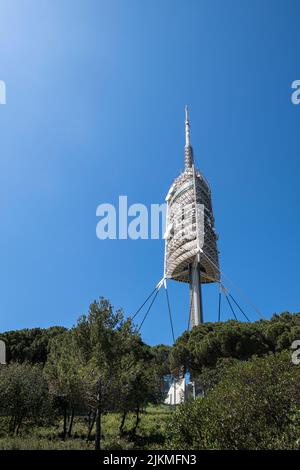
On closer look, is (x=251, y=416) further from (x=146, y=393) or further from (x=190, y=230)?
(x=190, y=230)

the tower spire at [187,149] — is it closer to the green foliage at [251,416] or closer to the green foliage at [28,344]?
the green foliage at [28,344]

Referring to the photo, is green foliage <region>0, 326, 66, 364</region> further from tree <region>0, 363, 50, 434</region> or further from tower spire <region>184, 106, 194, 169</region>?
tower spire <region>184, 106, 194, 169</region>

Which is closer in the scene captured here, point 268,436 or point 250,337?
point 268,436

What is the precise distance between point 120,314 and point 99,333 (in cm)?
189

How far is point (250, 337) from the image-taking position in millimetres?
44562

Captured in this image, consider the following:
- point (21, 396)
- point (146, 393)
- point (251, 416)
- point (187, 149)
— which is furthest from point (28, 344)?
point (251, 416)

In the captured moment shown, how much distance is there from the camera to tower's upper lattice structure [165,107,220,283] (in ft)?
203

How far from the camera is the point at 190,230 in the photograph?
62750 mm

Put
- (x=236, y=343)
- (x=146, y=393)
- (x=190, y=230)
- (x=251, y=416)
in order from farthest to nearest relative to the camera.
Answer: (x=190, y=230)
(x=236, y=343)
(x=146, y=393)
(x=251, y=416)

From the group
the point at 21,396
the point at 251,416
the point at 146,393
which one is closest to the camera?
the point at 251,416

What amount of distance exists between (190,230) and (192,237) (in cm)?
130

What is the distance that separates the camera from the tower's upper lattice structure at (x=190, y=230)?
203 ft
